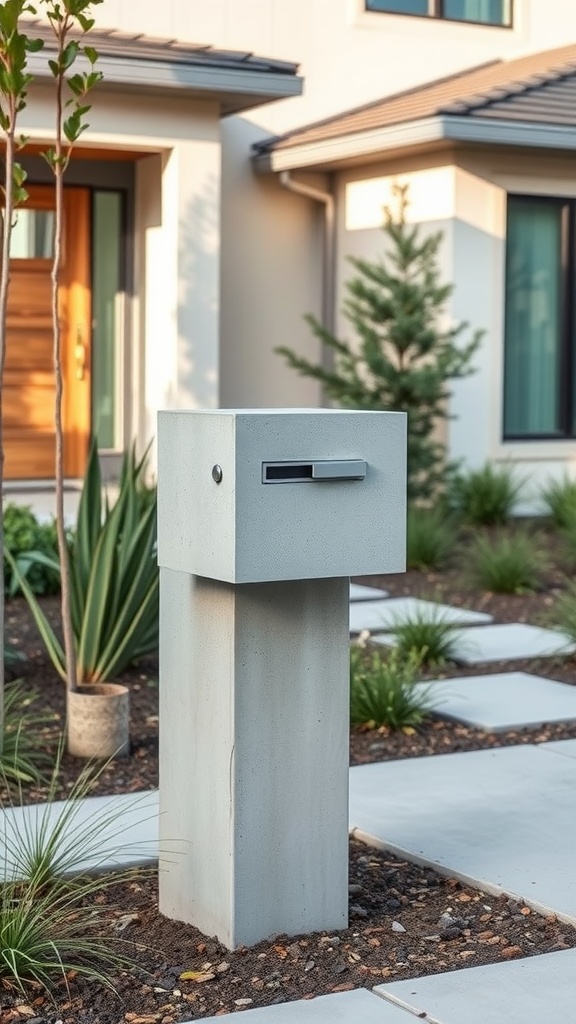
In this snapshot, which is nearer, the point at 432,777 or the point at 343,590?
the point at 343,590

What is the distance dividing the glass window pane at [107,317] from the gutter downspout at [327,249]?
69.4 inches

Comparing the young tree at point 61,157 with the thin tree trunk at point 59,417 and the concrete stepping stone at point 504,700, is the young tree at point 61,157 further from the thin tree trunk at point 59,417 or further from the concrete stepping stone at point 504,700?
the concrete stepping stone at point 504,700

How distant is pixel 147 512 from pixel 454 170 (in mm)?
7789

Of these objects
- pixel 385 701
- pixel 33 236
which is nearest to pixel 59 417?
pixel 385 701

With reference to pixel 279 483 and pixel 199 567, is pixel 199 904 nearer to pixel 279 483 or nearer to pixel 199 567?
pixel 199 567

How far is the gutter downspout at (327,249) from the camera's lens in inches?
581

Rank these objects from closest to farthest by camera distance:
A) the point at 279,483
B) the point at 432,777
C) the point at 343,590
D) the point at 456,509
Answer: the point at 279,483 → the point at 343,590 → the point at 432,777 → the point at 456,509

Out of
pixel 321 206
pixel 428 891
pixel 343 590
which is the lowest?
pixel 428 891

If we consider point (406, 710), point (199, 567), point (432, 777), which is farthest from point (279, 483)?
point (406, 710)

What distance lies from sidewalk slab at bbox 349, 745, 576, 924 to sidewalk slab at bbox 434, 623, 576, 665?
197 cm

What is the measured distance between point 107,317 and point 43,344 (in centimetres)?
69

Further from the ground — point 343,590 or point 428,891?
point 343,590

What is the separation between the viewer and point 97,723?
5902 mm

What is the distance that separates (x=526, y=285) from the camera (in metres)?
14.5
